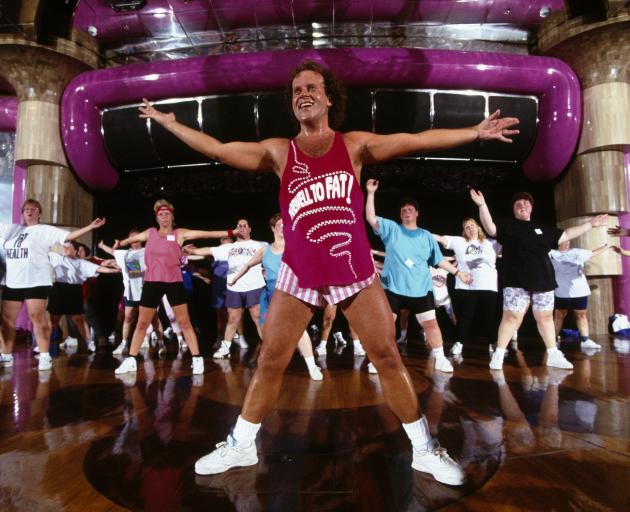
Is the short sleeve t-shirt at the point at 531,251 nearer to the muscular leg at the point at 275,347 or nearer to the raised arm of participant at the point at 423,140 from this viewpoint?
the raised arm of participant at the point at 423,140

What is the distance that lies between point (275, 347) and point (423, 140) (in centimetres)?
114

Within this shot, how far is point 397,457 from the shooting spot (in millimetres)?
1847

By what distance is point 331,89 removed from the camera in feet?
6.49

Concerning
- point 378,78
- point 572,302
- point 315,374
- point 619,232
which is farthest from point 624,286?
point 315,374

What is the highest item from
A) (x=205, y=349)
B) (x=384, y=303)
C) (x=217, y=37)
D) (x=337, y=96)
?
(x=217, y=37)

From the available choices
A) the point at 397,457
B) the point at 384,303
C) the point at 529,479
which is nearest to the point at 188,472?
the point at 397,457

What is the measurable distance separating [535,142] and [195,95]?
5.24 metres

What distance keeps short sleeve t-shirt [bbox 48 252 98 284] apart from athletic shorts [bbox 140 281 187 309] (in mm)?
2367

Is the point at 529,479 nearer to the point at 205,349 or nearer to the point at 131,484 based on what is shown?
the point at 131,484

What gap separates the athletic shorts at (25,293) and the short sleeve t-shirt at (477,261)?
461 centimetres

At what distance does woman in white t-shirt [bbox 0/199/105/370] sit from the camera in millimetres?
4258

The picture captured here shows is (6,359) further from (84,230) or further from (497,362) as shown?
(497,362)

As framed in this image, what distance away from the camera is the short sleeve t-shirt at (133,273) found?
5.65 m

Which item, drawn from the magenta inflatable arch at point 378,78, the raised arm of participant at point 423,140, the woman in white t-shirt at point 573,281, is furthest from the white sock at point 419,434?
the magenta inflatable arch at point 378,78
